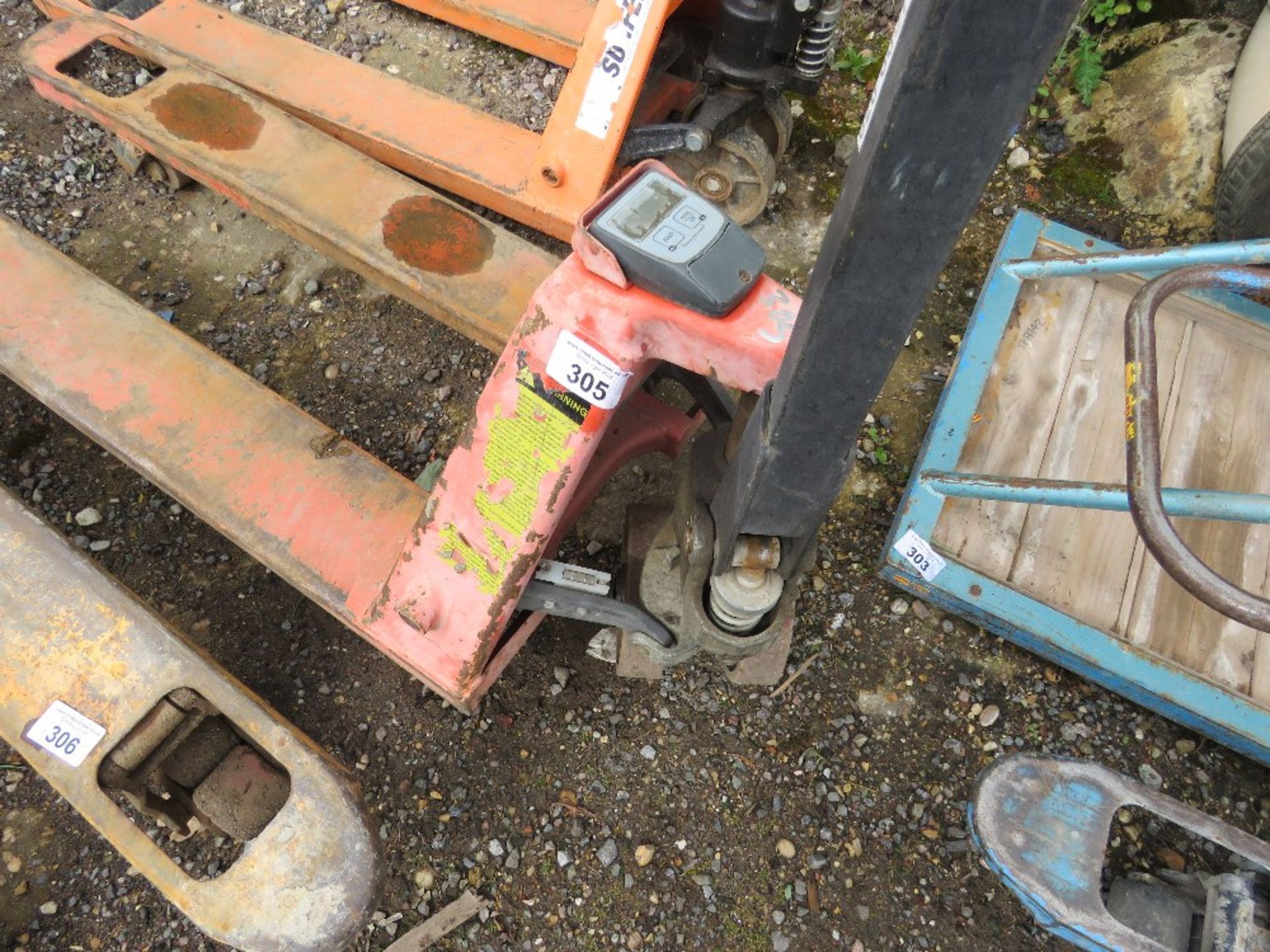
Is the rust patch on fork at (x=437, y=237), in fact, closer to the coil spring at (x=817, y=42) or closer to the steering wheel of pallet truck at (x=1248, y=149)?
the coil spring at (x=817, y=42)

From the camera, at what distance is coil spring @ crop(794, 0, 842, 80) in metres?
2.36

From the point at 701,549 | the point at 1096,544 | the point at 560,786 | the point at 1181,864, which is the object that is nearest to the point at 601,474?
the point at 701,549

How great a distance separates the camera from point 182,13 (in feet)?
9.23

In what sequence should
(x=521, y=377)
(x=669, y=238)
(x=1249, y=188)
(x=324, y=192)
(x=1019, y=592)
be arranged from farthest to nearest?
(x=1249, y=188), (x=324, y=192), (x=1019, y=592), (x=521, y=377), (x=669, y=238)

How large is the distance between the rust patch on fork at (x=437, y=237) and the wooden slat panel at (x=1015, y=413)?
1.48m

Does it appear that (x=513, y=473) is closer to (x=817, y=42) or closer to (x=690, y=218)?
(x=690, y=218)

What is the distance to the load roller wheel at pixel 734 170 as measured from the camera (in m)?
→ 2.77

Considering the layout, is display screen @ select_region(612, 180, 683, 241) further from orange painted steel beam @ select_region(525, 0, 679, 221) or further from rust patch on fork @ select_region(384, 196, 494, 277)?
orange painted steel beam @ select_region(525, 0, 679, 221)

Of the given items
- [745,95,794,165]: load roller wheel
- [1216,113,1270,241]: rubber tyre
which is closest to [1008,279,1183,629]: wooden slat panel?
[1216,113,1270,241]: rubber tyre

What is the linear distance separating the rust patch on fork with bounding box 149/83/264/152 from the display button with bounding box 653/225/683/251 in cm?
168

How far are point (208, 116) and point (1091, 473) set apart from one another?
275 cm

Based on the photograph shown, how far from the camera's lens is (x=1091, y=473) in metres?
2.42

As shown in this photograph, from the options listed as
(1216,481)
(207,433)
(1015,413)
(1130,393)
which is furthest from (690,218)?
(1216,481)

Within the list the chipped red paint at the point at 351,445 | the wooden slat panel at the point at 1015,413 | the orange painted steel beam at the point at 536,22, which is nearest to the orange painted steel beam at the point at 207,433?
the chipped red paint at the point at 351,445
